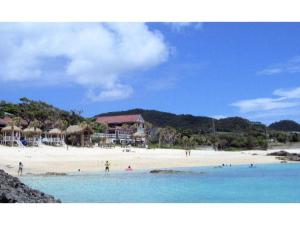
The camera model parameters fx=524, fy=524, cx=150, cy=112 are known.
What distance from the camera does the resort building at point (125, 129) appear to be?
47375 mm

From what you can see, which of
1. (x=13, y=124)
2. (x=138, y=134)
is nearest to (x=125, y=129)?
(x=138, y=134)

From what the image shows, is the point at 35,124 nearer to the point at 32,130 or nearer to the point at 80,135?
the point at 32,130

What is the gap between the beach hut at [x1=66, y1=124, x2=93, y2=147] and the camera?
3794 centimetres

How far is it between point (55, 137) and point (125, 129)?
1452cm

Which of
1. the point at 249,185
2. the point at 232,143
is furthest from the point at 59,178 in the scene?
the point at 232,143

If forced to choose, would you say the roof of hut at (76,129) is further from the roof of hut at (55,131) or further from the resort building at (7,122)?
the resort building at (7,122)

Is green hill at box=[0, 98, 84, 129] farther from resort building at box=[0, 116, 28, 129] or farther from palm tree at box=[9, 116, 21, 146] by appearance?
palm tree at box=[9, 116, 21, 146]

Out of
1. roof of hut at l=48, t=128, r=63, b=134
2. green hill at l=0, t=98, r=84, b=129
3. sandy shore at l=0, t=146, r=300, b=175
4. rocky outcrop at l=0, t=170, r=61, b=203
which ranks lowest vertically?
rocky outcrop at l=0, t=170, r=61, b=203

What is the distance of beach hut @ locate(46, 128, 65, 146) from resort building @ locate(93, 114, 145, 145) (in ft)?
14.1

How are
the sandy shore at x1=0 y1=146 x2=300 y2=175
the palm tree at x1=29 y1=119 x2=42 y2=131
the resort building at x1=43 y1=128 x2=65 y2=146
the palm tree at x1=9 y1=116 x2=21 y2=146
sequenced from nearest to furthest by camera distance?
the sandy shore at x1=0 y1=146 x2=300 y2=175
the palm tree at x1=9 y1=116 x2=21 y2=146
the resort building at x1=43 y1=128 x2=65 y2=146
the palm tree at x1=29 y1=119 x2=42 y2=131

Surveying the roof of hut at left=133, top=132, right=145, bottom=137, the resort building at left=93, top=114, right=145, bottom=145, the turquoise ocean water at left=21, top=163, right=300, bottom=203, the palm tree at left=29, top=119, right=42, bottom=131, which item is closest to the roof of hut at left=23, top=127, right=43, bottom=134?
the palm tree at left=29, top=119, right=42, bottom=131

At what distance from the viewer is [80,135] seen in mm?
38594

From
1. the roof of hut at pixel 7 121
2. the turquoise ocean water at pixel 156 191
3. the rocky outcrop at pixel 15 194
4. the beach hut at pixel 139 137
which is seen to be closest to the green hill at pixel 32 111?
the roof of hut at pixel 7 121
